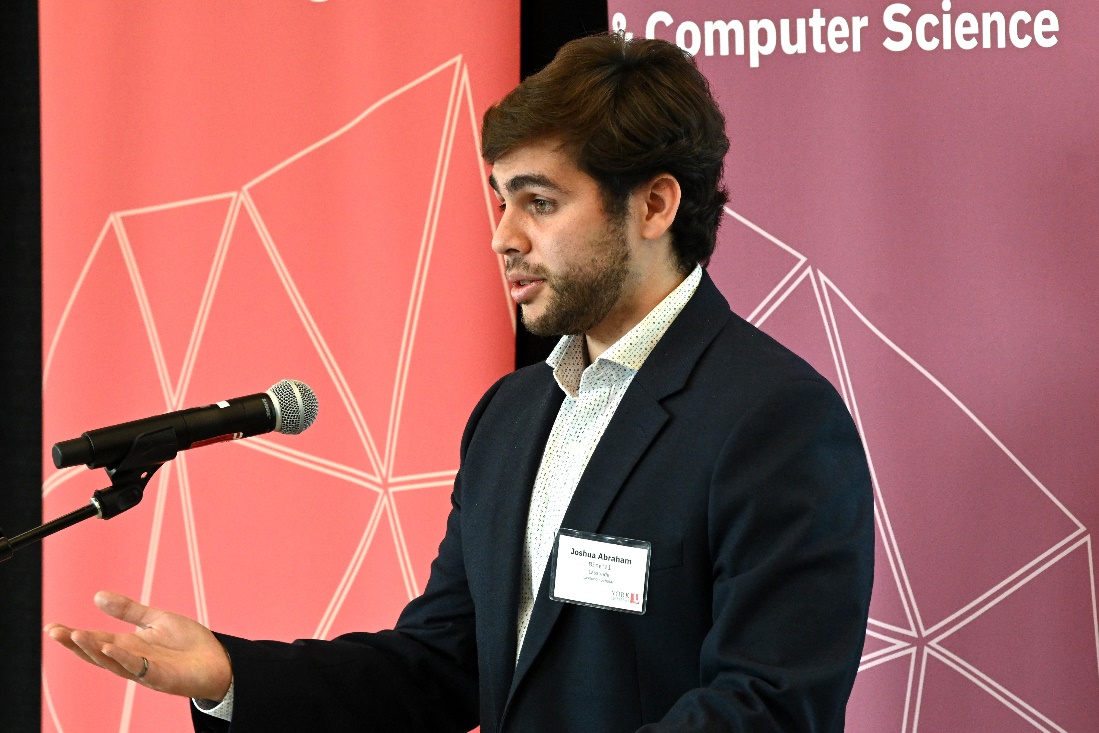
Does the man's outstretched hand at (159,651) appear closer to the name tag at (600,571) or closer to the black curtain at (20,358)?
the name tag at (600,571)

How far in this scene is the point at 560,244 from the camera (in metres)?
1.83

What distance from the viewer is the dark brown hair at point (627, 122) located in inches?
72.0

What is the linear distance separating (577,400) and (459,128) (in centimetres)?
100

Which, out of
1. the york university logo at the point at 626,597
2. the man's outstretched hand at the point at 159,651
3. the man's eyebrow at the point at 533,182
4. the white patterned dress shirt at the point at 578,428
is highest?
the man's eyebrow at the point at 533,182

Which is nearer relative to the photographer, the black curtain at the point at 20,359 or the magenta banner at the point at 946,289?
the magenta banner at the point at 946,289

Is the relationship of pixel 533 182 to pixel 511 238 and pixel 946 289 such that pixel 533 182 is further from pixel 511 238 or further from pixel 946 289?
pixel 946 289

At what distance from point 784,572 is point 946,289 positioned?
105 cm

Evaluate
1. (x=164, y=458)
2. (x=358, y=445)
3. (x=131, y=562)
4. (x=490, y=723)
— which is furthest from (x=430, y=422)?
(x=164, y=458)

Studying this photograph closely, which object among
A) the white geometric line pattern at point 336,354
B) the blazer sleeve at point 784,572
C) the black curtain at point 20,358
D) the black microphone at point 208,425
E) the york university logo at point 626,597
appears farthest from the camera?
the black curtain at point 20,358

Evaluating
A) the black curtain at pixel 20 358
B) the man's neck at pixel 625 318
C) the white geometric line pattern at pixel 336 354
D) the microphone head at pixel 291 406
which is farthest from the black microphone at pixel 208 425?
the black curtain at pixel 20 358

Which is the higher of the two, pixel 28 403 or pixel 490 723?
pixel 28 403

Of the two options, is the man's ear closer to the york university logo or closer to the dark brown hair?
the dark brown hair

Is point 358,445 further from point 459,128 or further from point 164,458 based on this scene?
point 164,458

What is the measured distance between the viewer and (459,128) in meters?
2.68
